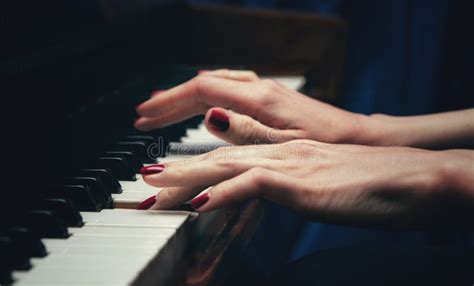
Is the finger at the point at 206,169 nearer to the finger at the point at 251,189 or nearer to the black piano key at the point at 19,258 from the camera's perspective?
the finger at the point at 251,189

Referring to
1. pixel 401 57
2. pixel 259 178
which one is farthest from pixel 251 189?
pixel 401 57

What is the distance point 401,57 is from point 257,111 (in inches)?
58.0

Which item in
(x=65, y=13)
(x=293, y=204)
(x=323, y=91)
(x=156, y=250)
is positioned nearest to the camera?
(x=156, y=250)

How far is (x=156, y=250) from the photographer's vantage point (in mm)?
640

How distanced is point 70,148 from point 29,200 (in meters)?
0.20

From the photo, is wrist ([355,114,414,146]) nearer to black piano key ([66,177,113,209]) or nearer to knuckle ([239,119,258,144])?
knuckle ([239,119,258,144])

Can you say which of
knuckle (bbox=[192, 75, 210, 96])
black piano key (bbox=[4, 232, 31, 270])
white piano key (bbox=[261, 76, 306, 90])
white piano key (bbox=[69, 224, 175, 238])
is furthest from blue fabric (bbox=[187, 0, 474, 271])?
black piano key (bbox=[4, 232, 31, 270])

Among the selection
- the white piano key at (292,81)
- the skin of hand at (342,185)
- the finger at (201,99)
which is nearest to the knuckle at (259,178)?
the skin of hand at (342,185)

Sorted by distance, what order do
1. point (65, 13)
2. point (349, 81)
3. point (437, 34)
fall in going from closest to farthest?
point (65, 13) → point (437, 34) → point (349, 81)

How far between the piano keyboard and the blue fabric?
1.40m

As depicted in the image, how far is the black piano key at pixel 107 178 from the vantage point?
0.84 meters

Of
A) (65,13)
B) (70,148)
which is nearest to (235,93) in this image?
(70,148)

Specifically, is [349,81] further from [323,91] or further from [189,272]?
[189,272]

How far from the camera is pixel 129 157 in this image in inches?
37.5
